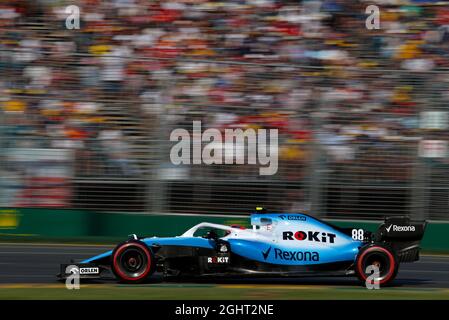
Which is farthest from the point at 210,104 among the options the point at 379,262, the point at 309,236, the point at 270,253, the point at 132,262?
the point at 379,262

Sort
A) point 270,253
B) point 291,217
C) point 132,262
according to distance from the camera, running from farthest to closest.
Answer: point 291,217
point 270,253
point 132,262

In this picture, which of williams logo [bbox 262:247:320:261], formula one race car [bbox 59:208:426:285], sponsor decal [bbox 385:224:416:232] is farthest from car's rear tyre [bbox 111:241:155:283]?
sponsor decal [bbox 385:224:416:232]

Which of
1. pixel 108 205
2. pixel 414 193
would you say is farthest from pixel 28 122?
pixel 414 193

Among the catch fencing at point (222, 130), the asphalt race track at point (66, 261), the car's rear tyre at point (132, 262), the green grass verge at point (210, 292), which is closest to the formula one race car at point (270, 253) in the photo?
the car's rear tyre at point (132, 262)

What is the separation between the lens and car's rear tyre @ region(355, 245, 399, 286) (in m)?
10.4

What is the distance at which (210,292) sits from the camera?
975cm

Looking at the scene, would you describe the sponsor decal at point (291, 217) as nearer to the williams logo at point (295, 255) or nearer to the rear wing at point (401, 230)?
the williams logo at point (295, 255)

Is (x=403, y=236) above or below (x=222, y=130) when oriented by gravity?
below

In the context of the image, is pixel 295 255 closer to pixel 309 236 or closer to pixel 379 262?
pixel 309 236

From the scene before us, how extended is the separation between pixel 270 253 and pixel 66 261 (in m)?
3.50

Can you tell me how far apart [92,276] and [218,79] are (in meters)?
6.19

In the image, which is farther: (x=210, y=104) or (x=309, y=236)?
(x=210, y=104)

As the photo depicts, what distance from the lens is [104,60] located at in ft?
51.5

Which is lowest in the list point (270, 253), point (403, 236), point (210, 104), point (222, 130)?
point (270, 253)
